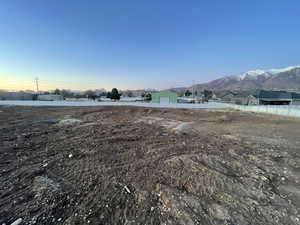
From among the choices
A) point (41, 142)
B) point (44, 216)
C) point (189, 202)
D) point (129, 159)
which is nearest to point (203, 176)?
point (189, 202)

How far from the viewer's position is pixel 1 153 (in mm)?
3693

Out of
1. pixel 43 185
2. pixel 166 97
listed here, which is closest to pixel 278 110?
pixel 166 97

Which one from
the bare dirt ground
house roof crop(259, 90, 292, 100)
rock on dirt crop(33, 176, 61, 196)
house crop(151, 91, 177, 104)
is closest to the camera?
the bare dirt ground

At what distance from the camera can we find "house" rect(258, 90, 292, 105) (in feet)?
101

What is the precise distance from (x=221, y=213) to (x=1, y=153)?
5400 mm

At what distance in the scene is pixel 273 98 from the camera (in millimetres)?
31031

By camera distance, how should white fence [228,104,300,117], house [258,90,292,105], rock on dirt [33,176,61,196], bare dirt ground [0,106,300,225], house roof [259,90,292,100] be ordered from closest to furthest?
bare dirt ground [0,106,300,225]
rock on dirt [33,176,61,196]
white fence [228,104,300,117]
house [258,90,292,105]
house roof [259,90,292,100]

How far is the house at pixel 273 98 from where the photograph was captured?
30688 millimetres

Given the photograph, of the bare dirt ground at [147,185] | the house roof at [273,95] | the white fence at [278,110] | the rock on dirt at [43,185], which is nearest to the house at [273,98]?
the house roof at [273,95]

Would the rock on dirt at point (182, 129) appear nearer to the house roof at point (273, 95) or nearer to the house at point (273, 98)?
the house at point (273, 98)

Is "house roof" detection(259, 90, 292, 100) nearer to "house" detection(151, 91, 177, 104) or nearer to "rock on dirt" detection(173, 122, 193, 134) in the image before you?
"house" detection(151, 91, 177, 104)

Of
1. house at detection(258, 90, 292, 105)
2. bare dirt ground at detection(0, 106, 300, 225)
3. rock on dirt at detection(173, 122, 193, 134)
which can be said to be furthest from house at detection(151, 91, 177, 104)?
bare dirt ground at detection(0, 106, 300, 225)

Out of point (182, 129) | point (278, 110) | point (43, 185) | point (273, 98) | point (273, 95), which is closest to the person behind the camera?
point (43, 185)

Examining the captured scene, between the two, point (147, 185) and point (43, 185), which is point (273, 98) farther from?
point (43, 185)
